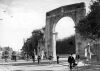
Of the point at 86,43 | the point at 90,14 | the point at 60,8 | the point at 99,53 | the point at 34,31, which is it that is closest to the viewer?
the point at 90,14

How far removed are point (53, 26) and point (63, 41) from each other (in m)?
42.7

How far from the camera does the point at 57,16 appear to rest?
4747cm

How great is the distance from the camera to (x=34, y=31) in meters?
71.1

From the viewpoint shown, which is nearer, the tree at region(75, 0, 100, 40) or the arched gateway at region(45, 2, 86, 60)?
A: the tree at region(75, 0, 100, 40)

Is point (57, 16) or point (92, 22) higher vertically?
point (57, 16)

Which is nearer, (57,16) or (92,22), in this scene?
(92,22)

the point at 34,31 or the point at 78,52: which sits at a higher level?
the point at 34,31

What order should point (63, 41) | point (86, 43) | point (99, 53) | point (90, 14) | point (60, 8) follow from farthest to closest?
point (63, 41) → point (60, 8) → point (86, 43) → point (99, 53) → point (90, 14)

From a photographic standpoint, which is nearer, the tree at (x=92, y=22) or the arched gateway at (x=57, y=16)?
the tree at (x=92, y=22)

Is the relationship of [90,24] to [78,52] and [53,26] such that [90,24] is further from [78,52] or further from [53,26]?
[53,26]

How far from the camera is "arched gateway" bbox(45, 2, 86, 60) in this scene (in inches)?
1710

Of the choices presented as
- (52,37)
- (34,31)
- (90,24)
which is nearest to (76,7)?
(52,37)

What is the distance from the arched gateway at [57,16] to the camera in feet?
143

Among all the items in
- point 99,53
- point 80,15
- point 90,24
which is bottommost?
point 99,53
